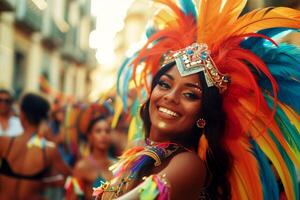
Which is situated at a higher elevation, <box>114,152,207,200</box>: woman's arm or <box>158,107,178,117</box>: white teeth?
<box>158,107,178,117</box>: white teeth

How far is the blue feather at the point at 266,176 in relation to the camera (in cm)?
269

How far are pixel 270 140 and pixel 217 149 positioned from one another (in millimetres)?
321

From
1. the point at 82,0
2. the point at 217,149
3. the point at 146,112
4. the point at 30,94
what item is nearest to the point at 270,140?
the point at 217,149

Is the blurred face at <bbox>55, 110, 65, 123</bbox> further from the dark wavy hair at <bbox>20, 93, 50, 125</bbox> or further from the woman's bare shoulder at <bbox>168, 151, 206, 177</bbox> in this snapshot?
the woman's bare shoulder at <bbox>168, 151, 206, 177</bbox>

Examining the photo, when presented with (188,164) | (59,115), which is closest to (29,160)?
(188,164)

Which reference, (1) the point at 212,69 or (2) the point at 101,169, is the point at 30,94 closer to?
(2) the point at 101,169

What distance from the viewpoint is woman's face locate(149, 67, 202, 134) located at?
7.99 feet

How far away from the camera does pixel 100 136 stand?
532 cm

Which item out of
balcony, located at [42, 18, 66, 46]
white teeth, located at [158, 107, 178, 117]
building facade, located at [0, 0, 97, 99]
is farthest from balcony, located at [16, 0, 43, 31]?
white teeth, located at [158, 107, 178, 117]

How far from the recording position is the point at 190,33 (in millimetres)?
2732

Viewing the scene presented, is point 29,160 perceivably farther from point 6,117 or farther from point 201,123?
point 201,123

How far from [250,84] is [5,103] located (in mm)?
4767

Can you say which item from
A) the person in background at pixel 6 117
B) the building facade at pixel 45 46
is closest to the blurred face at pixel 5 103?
the person in background at pixel 6 117

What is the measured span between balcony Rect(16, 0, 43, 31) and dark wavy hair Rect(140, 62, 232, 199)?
14113mm
